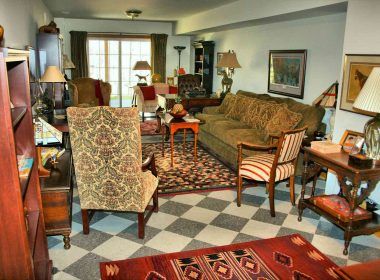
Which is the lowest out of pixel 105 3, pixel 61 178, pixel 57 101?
pixel 61 178

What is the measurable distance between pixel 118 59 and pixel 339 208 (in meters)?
8.57

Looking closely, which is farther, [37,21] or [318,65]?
[37,21]

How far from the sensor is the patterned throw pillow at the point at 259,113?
529 cm

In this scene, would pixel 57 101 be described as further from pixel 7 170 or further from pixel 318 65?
pixel 7 170

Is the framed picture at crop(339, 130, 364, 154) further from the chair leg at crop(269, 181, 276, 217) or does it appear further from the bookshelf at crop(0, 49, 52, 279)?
the bookshelf at crop(0, 49, 52, 279)

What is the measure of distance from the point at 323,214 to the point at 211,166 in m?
2.15

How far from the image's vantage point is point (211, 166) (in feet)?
16.9

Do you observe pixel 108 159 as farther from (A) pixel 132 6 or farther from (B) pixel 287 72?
(A) pixel 132 6

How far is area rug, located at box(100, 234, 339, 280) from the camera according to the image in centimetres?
265

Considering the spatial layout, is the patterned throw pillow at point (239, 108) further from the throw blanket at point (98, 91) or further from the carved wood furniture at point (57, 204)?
the carved wood furniture at point (57, 204)

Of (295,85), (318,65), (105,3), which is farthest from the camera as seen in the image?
(105,3)

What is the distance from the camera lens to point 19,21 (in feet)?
13.5

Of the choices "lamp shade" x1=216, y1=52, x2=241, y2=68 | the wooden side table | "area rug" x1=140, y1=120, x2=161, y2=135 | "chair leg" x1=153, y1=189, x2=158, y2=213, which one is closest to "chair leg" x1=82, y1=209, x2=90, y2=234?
"chair leg" x1=153, y1=189, x2=158, y2=213

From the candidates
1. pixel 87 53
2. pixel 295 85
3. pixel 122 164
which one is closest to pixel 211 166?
pixel 295 85
